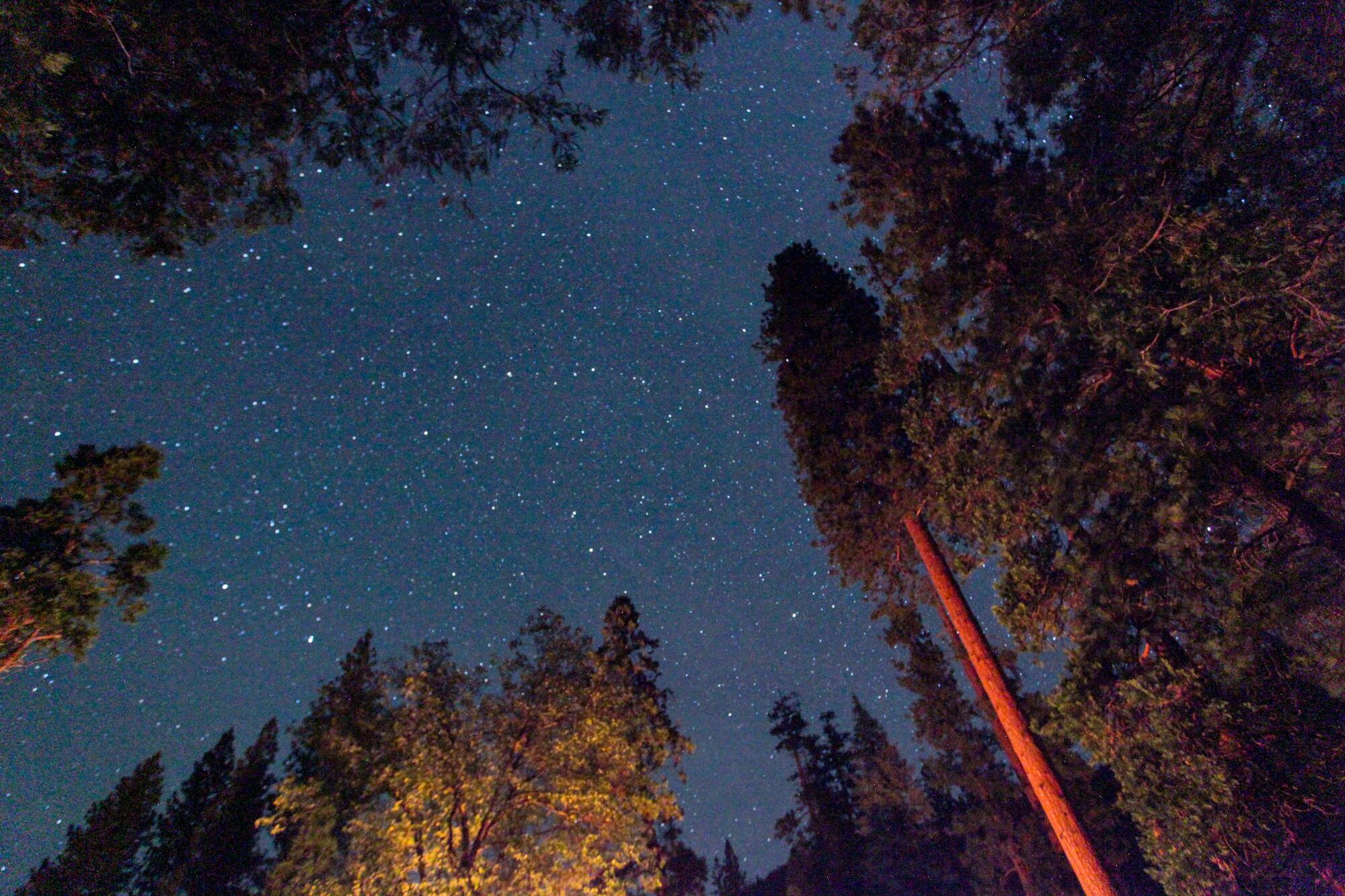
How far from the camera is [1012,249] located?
1002 cm

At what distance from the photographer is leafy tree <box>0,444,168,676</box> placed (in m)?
8.18

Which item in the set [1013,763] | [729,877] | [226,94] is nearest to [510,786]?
[226,94]

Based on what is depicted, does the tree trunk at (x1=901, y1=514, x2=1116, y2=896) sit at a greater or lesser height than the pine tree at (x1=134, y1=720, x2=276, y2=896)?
lesser

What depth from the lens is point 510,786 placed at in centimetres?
1412

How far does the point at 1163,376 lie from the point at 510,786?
14.6 m

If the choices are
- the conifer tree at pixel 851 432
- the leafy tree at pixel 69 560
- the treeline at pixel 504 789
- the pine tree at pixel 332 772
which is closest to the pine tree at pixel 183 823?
the pine tree at pixel 332 772

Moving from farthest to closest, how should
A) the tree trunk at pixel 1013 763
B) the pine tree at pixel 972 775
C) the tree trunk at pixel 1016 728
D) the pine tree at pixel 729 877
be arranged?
1. the pine tree at pixel 729 877
2. the pine tree at pixel 972 775
3. the tree trunk at pixel 1013 763
4. the tree trunk at pixel 1016 728

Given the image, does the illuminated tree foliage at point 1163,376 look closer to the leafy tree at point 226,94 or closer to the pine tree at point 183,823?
the leafy tree at point 226,94

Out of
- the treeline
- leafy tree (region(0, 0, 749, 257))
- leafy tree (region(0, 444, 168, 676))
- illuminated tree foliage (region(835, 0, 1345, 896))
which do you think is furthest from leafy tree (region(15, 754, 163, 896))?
illuminated tree foliage (region(835, 0, 1345, 896))

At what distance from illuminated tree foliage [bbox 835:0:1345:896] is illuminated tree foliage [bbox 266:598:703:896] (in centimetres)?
923

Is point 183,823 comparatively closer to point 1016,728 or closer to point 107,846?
point 107,846

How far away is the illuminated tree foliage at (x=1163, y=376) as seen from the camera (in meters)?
7.10

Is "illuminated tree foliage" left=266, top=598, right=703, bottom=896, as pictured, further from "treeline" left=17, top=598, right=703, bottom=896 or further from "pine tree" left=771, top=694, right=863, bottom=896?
"pine tree" left=771, top=694, right=863, bottom=896

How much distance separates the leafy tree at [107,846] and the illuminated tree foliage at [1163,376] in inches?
1458
